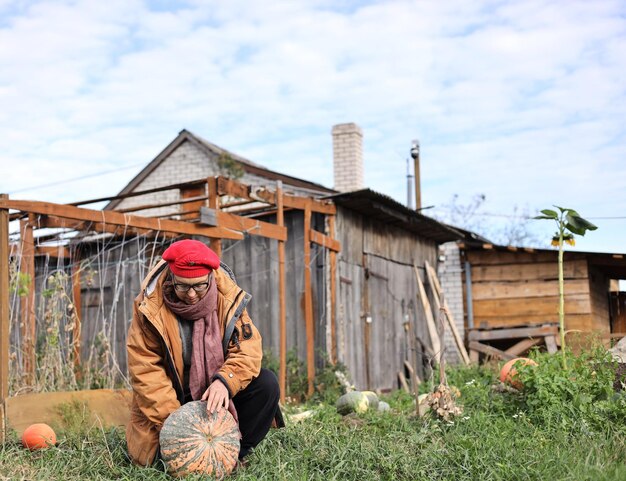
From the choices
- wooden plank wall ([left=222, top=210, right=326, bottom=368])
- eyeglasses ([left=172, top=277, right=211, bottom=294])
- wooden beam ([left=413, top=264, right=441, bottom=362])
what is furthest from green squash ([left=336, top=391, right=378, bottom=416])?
wooden beam ([left=413, top=264, right=441, bottom=362])

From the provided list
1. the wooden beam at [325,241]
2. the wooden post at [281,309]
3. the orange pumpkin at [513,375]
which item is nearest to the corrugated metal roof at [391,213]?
the wooden beam at [325,241]

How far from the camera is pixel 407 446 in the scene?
5141 millimetres

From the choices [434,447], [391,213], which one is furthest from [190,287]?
[391,213]

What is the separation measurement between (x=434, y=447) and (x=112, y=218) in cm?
414

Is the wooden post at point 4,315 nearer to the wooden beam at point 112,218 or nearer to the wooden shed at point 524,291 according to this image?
the wooden beam at point 112,218

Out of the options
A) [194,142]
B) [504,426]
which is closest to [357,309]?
[504,426]

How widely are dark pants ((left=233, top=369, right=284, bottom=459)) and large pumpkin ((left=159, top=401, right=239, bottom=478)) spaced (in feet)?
0.98

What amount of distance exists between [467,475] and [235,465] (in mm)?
1381

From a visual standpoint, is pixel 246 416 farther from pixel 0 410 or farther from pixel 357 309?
pixel 357 309

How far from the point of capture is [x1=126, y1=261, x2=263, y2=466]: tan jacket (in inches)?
183

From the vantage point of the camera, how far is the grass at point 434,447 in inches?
175

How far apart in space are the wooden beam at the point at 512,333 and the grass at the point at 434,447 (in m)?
8.07

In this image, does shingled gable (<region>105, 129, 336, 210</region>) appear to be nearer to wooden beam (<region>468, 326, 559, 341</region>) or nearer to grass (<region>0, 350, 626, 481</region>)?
wooden beam (<region>468, 326, 559, 341</region>)

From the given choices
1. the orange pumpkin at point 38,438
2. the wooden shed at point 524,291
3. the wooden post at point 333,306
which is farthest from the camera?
the wooden shed at point 524,291
